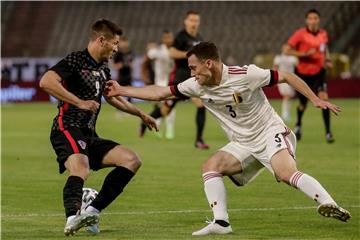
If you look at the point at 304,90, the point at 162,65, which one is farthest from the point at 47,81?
the point at 162,65

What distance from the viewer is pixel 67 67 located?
938 cm

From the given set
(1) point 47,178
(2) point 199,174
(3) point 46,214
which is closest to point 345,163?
(2) point 199,174

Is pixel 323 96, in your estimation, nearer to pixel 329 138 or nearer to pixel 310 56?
pixel 329 138

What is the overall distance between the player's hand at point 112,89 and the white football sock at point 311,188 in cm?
179

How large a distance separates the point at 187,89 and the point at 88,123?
0.98m

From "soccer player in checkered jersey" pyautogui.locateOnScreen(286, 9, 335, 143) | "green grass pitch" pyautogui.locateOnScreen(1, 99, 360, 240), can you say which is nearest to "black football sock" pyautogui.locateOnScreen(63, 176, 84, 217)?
"green grass pitch" pyautogui.locateOnScreen(1, 99, 360, 240)

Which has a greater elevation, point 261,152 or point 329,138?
point 261,152

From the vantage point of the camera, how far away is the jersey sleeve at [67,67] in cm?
931

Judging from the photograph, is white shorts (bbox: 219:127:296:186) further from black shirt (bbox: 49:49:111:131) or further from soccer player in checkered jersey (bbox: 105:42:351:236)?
black shirt (bbox: 49:49:111:131)

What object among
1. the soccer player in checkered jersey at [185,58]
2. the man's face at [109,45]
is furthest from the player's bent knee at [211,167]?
the soccer player in checkered jersey at [185,58]

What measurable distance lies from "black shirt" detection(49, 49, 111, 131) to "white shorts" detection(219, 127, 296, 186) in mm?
1355

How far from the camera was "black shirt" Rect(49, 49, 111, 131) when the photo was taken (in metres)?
9.46

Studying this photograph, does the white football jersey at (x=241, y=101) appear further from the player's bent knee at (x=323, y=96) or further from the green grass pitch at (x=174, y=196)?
the player's bent knee at (x=323, y=96)

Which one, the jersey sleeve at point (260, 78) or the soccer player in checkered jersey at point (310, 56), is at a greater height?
the jersey sleeve at point (260, 78)
